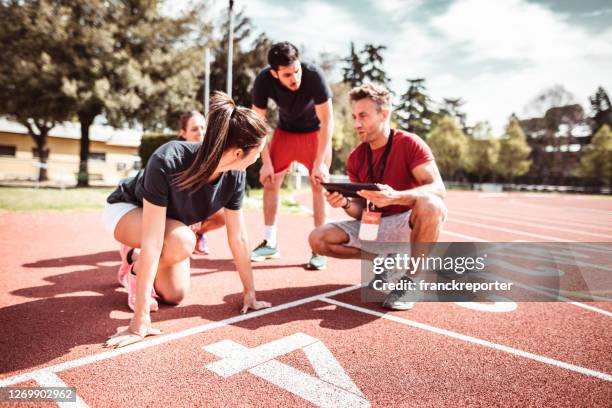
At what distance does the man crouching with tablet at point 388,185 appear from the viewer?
11.4 feet

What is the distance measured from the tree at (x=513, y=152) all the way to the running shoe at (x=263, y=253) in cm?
4573

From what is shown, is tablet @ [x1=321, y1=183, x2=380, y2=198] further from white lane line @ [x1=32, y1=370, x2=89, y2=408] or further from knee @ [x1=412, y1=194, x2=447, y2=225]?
white lane line @ [x1=32, y1=370, x2=89, y2=408]

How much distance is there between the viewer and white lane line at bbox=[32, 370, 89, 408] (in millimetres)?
1901

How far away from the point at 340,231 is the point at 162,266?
176cm

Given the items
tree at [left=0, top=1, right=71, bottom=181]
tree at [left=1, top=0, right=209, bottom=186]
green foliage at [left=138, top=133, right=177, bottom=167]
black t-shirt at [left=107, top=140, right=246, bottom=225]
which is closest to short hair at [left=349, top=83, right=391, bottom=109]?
black t-shirt at [left=107, top=140, right=246, bottom=225]

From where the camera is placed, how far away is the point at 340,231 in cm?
395

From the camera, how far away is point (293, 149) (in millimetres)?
5152

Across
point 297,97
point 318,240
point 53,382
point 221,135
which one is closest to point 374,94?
point 297,97

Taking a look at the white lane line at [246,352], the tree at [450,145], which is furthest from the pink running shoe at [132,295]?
the tree at [450,145]

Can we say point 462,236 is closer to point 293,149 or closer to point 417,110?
point 293,149

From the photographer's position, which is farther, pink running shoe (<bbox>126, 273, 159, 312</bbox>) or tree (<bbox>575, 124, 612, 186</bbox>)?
tree (<bbox>575, 124, 612, 186</bbox>)

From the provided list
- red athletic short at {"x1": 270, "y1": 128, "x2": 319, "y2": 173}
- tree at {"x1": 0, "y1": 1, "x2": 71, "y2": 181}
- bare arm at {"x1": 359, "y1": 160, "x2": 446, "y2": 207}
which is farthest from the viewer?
tree at {"x1": 0, "y1": 1, "x2": 71, "y2": 181}

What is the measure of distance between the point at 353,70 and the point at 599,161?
3219cm

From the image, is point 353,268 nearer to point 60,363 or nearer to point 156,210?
point 156,210
